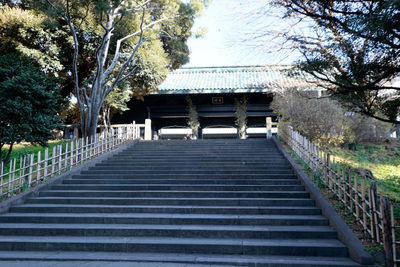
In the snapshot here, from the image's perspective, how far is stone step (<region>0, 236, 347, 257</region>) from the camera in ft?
14.9

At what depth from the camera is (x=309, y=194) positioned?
6586 millimetres

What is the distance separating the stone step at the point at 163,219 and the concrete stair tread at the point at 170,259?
38.4 inches

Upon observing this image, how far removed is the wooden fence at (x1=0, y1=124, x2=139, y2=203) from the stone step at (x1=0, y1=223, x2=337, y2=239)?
1844 millimetres

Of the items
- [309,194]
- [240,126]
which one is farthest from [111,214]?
[240,126]

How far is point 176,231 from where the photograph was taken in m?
5.15

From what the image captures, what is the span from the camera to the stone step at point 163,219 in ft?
18.0

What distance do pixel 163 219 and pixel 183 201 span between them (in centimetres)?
93

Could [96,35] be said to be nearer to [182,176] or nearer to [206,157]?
[206,157]

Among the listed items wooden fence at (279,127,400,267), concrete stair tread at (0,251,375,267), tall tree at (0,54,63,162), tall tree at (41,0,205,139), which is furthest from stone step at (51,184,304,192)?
tall tree at (41,0,205,139)

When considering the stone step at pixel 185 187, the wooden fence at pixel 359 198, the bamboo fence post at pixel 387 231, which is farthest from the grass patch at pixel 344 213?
the stone step at pixel 185 187

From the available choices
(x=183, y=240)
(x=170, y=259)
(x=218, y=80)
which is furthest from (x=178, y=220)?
(x=218, y=80)

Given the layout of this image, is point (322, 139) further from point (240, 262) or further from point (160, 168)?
point (240, 262)

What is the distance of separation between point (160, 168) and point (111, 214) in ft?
10.3

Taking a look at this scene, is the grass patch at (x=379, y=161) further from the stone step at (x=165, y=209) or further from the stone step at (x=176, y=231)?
the stone step at (x=176, y=231)
